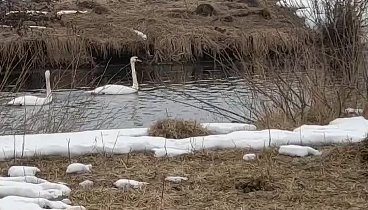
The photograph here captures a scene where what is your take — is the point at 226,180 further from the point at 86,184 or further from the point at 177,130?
the point at 177,130

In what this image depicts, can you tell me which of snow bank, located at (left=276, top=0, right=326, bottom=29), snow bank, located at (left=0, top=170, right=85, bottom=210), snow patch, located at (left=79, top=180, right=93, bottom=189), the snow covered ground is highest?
snow bank, located at (left=276, top=0, right=326, bottom=29)

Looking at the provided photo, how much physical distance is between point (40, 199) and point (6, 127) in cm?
521

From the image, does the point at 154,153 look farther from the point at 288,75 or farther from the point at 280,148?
the point at 288,75

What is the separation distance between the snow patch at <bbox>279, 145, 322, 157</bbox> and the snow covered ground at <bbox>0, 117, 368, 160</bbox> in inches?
12.2

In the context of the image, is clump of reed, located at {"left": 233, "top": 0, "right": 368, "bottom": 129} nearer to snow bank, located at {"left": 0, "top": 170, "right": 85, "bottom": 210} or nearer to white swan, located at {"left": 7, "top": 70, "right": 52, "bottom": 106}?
snow bank, located at {"left": 0, "top": 170, "right": 85, "bottom": 210}

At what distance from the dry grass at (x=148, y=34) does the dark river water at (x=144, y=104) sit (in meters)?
1.38

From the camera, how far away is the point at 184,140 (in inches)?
261

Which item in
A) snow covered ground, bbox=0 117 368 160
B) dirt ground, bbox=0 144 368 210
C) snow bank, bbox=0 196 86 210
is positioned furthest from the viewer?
snow covered ground, bbox=0 117 368 160

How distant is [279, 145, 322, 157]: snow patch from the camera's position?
6.01 meters

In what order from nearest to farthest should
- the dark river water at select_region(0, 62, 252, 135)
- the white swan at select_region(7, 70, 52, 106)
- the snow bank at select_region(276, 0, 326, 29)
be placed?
the snow bank at select_region(276, 0, 326, 29) < the dark river water at select_region(0, 62, 252, 135) < the white swan at select_region(7, 70, 52, 106)

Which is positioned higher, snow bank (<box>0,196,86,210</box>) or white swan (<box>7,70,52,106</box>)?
snow bank (<box>0,196,86,210</box>)

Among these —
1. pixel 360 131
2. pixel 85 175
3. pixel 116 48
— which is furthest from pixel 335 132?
pixel 116 48

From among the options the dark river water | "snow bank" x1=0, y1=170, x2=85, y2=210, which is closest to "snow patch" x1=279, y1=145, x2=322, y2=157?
"snow bank" x1=0, y1=170, x2=85, y2=210

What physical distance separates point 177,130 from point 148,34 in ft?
57.8
